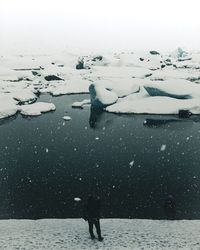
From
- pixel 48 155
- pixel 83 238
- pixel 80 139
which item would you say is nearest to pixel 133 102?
pixel 80 139

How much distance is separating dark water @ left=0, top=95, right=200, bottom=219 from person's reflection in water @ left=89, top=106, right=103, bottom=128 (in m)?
0.23

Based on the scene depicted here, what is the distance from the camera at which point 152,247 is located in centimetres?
1148

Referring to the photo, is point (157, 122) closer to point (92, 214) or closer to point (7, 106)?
point (7, 106)


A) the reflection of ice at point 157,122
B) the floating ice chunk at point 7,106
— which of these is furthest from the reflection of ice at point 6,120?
the reflection of ice at point 157,122

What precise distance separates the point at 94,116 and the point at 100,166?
597 inches

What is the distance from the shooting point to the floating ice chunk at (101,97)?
133 feet

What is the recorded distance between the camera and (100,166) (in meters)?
22.4

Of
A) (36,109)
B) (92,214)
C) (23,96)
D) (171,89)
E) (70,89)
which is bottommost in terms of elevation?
(70,89)

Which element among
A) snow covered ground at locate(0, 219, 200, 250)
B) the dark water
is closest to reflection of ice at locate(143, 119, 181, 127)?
the dark water

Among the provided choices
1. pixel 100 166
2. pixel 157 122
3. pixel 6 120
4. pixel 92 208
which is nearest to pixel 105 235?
pixel 92 208

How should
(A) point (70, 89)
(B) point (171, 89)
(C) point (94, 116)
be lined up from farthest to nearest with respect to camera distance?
(A) point (70, 89), (B) point (171, 89), (C) point (94, 116)

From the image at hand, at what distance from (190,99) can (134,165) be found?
19.1 m

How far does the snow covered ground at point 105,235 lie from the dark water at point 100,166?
2.72 metres

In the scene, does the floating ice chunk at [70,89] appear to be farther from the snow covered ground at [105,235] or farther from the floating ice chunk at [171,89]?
the snow covered ground at [105,235]
